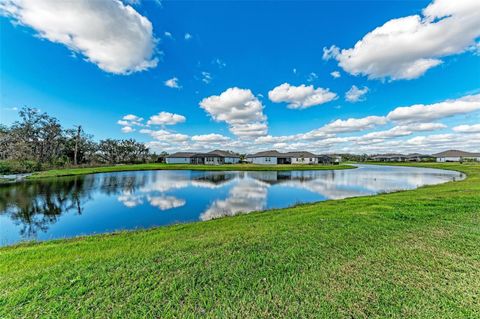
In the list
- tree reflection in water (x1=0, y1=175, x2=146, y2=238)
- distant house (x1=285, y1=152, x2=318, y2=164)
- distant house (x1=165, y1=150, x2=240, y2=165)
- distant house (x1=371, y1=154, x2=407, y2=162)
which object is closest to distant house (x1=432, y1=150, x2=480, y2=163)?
distant house (x1=371, y1=154, x2=407, y2=162)

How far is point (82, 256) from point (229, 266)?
372 centimetres

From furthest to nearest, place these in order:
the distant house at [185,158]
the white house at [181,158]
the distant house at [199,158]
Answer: the white house at [181,158], the distant house at [185,158], the distant house at [199,158]

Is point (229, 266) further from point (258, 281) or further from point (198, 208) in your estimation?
point (198, 208)

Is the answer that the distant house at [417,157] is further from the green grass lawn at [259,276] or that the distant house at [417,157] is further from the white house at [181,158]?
the green grass lawn at [259,276]

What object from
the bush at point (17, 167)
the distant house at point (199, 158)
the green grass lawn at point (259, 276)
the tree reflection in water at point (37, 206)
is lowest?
the tree reflection in water at point (37, 206)

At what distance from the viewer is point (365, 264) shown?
3934 millimetres

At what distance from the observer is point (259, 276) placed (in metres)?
3.65

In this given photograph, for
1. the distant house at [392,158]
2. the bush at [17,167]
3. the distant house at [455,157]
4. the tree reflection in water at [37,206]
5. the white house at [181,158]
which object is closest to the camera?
the tree reflection in water at [37,206]

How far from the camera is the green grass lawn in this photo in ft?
9.29

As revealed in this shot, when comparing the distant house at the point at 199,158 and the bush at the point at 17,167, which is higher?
the distant house at the point at 199,158

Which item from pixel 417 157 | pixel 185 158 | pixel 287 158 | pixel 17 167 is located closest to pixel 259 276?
pixel 17 167

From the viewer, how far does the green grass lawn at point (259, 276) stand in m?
2.83

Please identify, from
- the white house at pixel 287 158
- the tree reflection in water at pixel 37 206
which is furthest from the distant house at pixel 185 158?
the tree reflection in water at pixel 37 206

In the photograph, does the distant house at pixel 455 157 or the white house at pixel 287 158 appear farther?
the distant house at pixel 455 157
